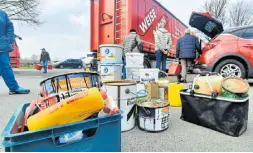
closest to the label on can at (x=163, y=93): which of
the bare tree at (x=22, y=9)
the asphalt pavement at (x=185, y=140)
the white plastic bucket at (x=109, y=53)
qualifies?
the asphalt pavement at (x=185, y=140)

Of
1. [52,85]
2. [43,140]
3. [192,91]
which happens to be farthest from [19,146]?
[192,91]

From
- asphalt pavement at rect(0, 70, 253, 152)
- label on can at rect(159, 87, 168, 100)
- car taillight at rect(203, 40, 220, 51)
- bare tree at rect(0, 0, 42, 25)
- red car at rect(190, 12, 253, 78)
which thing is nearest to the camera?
asphalt pavement at rect(0, 70, 253, 152)

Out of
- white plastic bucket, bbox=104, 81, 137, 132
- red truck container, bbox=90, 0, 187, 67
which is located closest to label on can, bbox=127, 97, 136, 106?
white plastic bucket, bbox=104, 81, 137, 132

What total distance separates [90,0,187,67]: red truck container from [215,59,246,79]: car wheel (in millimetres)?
2140

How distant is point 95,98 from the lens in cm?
107

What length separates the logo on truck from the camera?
5.94 metres

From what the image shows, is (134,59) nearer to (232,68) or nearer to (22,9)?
(232,68)

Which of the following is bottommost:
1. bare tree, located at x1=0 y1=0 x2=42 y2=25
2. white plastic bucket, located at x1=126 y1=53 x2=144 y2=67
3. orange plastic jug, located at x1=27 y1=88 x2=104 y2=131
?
orange plastic jug, located at x1=27 y1=88 x2=104 y2=131

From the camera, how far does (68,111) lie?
3.43 feet

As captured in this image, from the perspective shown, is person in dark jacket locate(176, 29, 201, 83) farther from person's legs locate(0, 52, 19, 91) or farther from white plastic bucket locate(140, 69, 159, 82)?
person's legs locate(0, 52, 19, 91)

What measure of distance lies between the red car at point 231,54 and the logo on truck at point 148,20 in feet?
7.01

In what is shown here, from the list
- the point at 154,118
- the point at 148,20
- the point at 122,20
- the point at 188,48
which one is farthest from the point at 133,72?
the point at 148,20

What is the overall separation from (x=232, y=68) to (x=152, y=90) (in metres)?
2.77

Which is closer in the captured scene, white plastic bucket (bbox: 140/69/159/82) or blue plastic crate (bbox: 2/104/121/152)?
blue plastic crate (bbox: 2/104/121/152)
